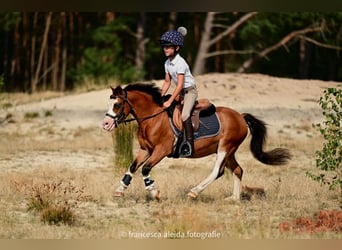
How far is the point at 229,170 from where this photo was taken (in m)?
8.49

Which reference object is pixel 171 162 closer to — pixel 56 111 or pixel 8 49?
pixel 56 111

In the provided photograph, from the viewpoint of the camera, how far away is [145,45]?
17891 millimetres

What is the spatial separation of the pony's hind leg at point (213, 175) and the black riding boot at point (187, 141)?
0.34 m

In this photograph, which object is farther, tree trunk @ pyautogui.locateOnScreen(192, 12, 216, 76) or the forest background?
the forest background

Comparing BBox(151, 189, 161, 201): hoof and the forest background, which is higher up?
the forest background

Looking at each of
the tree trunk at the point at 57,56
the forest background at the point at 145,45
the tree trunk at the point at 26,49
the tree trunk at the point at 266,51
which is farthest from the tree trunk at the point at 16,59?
the tree trunk at the point at 266,51

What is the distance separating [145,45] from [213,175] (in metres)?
10.1

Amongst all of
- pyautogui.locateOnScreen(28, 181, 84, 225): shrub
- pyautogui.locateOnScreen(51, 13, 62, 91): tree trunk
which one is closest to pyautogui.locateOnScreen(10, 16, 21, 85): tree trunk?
pyautogui.locateOnScreen(51, 13, 62, 91): tree trunk

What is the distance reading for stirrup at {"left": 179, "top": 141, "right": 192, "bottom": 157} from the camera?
8086 millimetres

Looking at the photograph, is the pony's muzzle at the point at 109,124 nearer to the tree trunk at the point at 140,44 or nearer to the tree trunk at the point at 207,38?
the tree trunk at the point at 207,38

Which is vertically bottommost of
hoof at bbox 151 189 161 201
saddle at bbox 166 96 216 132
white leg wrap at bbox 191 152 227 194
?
hoof at bbox 151 189 161 201

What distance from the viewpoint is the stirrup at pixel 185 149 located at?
26.5 ft

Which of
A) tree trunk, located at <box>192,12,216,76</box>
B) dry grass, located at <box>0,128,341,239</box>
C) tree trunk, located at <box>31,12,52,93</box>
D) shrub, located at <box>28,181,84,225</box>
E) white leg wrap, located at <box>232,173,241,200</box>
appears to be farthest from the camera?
tree trunk, located at <box>31,12,52,93</box>

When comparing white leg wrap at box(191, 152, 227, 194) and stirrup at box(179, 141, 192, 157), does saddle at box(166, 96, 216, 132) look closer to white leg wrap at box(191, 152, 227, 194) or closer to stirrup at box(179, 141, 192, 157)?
stirrup at box(179, 141, 192, 157)
